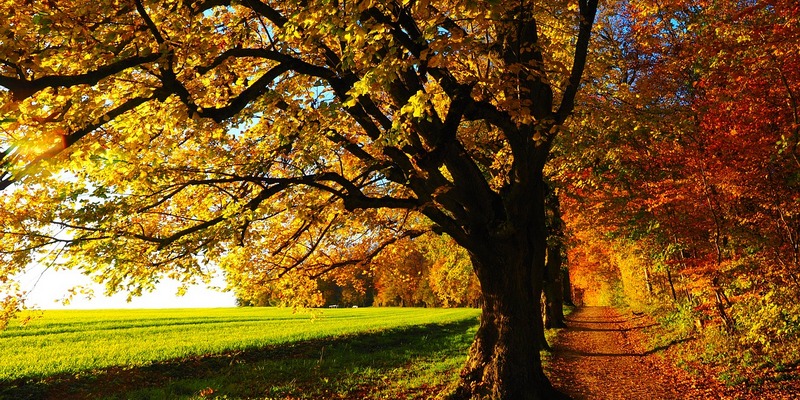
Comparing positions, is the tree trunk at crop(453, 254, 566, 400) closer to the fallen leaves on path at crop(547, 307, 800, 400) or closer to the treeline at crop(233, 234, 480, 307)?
the fallen leaves on path at crop(547, 307, 800, 400)

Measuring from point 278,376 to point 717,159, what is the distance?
15504mm

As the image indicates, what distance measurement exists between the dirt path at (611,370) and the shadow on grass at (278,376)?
133 inches

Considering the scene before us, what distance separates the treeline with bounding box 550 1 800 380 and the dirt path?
142cm

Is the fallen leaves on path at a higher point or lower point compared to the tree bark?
lower

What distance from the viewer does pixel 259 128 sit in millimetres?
9766

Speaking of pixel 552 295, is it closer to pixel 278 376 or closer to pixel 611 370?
pixel 611 370

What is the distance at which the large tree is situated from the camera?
20.3 feet

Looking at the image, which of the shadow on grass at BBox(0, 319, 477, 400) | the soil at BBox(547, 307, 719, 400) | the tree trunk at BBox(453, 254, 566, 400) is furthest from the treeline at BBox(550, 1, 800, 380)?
the shadow on grass at BBox(0, 319, 477, 400)

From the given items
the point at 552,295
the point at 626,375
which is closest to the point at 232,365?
the point at 626,375

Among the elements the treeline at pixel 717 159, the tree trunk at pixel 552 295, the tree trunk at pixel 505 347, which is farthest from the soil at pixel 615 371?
the tree trunk at pixel 505 347

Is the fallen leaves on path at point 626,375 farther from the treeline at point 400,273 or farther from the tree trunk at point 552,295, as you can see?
the treeline at point 400,273

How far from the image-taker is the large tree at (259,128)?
6.19 m

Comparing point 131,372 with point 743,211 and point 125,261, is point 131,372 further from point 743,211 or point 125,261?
point 743,211

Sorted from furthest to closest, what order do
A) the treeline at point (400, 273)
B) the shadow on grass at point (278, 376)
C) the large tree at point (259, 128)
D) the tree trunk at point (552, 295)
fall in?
the tree trunk at point (552, 295)
the shadow on grass at point (278, 376)
the treeline at point (400, 273)
the large tree at point (259, 128)
